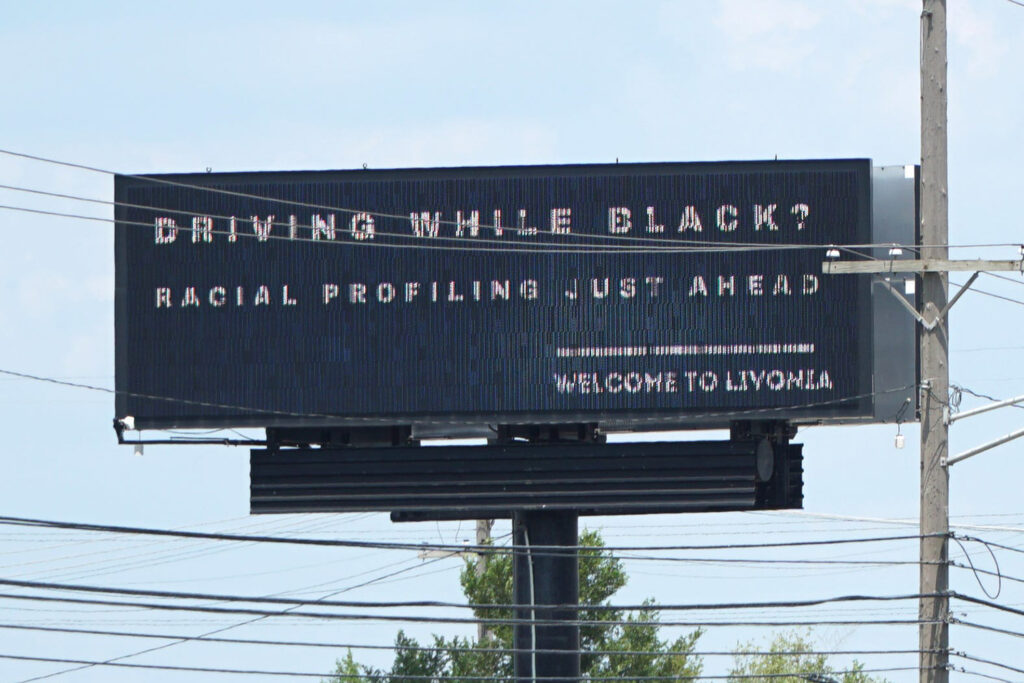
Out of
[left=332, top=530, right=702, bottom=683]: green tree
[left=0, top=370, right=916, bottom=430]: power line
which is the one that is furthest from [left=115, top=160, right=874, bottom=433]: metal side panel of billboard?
[left=332, top=530, right=702, bottom=683]: green tree

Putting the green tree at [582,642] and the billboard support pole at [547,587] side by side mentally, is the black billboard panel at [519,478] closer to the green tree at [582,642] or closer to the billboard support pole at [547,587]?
the billboard support pole at [547,587]

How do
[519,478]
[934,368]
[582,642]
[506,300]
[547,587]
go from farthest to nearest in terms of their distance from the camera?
[582,642]
[547,587]
[519,478]
[506,300]
[934,368]

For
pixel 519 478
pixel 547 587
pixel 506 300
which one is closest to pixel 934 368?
pixel 506 300

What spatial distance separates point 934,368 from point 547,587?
11.9m

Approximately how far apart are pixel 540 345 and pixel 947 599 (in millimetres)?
9709

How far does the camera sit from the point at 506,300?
112ft

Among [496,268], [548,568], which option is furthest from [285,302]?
[548,568]

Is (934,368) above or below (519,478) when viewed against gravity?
above

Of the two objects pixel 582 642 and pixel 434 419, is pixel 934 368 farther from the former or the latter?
pixel 582 642

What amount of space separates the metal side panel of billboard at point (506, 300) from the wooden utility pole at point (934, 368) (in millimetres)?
6939

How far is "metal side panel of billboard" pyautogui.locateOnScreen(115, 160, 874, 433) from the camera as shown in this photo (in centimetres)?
3419

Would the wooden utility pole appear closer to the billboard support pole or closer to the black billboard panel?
the black billboard panel

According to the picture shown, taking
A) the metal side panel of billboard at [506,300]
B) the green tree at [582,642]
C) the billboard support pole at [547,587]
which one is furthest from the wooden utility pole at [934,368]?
the green tree at [582,642]

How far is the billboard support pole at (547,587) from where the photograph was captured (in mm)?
36094
